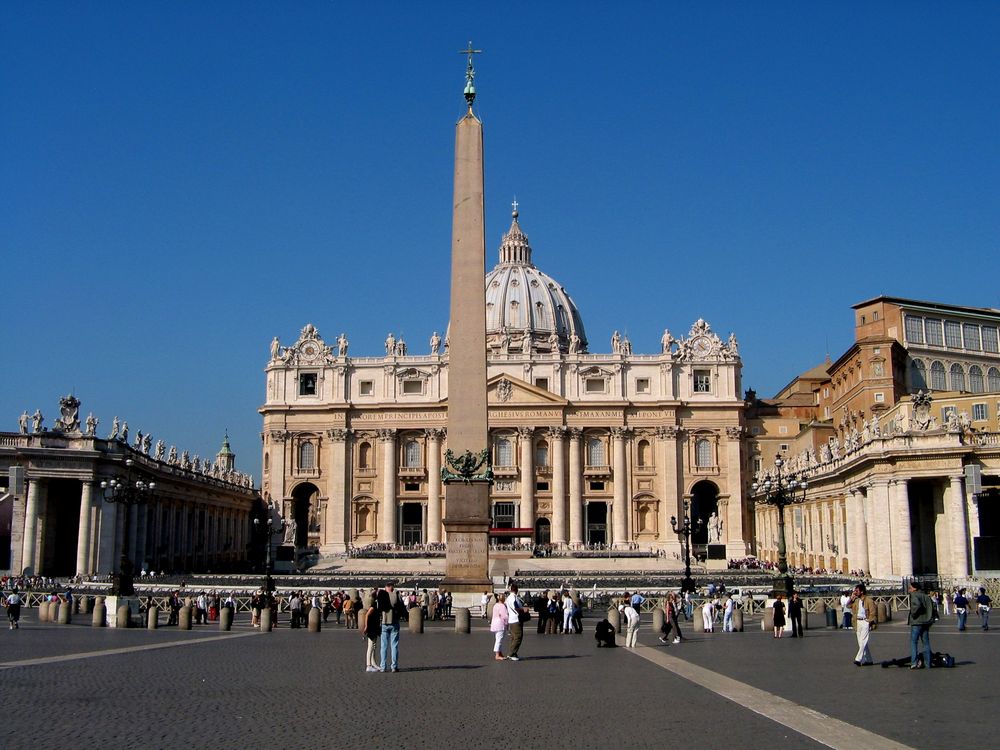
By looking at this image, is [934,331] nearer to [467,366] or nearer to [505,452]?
[505,452]

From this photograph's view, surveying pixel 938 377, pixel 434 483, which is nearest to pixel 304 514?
pixel 434 483

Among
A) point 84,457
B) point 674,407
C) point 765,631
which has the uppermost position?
point 674,407

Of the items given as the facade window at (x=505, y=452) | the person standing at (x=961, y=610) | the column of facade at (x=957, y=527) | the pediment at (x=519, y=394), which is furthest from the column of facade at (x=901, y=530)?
the facade window at (x=505, y=452)

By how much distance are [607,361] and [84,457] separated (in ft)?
156

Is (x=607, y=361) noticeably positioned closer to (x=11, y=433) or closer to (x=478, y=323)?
(x=11, y=433)

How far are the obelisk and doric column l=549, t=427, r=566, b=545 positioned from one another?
56.1m

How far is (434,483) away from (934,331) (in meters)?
38.0

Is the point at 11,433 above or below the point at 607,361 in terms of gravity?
below

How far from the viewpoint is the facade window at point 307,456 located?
289 ft

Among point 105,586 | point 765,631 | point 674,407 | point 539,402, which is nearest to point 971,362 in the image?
point 674,407

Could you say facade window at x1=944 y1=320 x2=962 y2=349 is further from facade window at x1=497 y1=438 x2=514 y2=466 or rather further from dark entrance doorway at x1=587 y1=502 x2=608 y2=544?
facade window at x1=497 y1=438 x2=514 y2=466

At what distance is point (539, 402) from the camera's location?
8531cm

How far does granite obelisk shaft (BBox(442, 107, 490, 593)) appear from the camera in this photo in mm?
26969

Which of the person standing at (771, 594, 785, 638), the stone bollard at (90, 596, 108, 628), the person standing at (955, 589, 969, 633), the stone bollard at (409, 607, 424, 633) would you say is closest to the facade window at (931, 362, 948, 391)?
the person standing at (955, 589, 969, 633)
